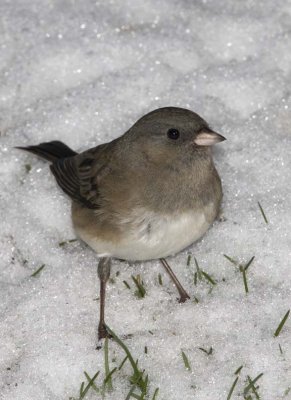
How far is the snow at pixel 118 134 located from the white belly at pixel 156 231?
32 centimetres

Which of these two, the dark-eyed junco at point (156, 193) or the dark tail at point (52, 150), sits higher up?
the dark-eyed junco at point (156, 193)

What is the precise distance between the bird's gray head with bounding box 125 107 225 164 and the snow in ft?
1.97

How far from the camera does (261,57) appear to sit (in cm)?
445

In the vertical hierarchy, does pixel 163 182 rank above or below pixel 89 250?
above

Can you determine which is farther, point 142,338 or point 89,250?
point 89,250

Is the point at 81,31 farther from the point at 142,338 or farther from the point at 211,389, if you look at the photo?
the point at 211,389

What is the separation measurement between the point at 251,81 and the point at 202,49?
38 cm

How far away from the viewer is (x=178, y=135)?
10.7ft

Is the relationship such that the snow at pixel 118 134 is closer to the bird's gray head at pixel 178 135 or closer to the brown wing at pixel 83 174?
the brown wing at pixel 83 174

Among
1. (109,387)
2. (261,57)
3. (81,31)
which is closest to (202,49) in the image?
(261,57)

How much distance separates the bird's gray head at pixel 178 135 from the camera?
3.26m

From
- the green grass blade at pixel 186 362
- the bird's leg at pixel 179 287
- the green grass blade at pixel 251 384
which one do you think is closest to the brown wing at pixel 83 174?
the bird's leg at pixel 179 287

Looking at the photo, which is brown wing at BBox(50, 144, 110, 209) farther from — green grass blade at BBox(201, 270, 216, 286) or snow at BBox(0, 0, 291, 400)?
green grass blade at BBox(201, 270, 216, 286)

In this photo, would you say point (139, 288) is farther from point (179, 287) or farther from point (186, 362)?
point (186, 362)
